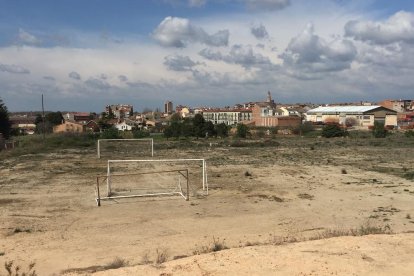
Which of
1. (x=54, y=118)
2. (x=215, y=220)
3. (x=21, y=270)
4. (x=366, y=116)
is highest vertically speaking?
(x=54, y=118)

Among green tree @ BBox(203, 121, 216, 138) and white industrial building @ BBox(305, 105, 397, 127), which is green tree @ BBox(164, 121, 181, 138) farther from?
white industrial building @ BBox(305, 105, 397, 127)

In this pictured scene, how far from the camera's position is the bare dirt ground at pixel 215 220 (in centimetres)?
889

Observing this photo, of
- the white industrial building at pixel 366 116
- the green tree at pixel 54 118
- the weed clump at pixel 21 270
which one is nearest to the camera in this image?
the weed clump at pixel 21 270

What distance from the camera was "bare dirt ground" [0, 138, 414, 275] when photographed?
8.89 meters

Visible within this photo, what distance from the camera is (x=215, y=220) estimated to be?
13984mm

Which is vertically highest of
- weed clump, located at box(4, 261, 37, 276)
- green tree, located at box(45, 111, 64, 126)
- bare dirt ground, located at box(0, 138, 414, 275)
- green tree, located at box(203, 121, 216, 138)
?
green tree, located at box(45, 111, 64, 126)

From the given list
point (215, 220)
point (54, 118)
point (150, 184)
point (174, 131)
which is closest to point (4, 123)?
point (174, 131)

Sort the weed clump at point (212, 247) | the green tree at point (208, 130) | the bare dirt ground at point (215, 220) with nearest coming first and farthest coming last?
the bare dirt ground at point (215, 220) < the weed clump at point (212, 247) < the green tree at point (208, 130)

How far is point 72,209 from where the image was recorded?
15.5 meters

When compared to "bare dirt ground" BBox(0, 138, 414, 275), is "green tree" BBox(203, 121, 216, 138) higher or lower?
higher

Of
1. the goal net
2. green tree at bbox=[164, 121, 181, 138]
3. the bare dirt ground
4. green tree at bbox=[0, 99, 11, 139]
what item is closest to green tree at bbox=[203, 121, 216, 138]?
green tree at bbox=[164, 121, 181, 138]

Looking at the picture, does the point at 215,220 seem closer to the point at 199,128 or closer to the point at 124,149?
the point at 124,149

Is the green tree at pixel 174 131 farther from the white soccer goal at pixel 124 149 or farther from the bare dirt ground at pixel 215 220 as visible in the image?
the bare dirt ground at pixel 215 220

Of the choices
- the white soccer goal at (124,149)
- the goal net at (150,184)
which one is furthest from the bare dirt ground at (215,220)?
the white soccer goal at (124,149)
